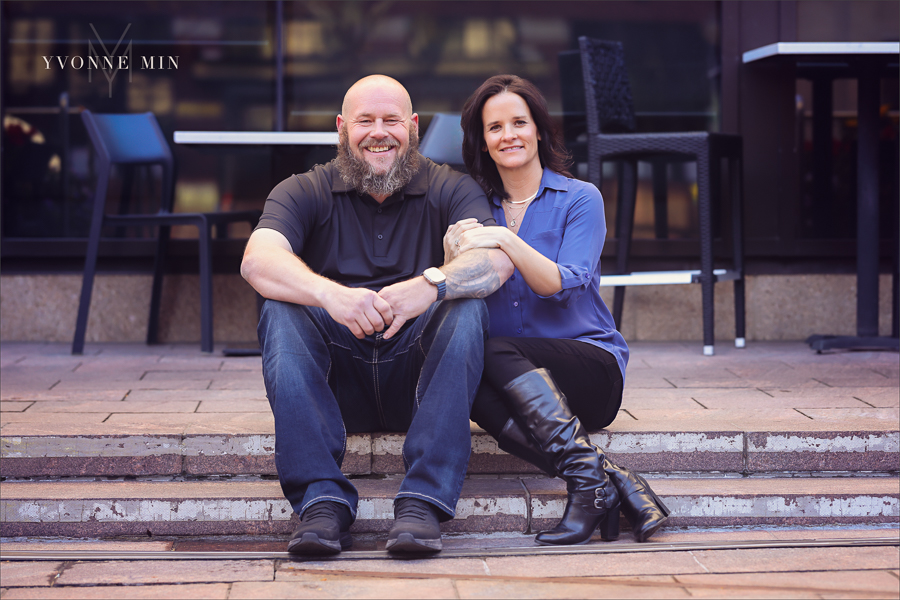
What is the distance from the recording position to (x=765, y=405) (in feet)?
10.6

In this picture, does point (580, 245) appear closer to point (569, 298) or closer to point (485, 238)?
point (569, 298)

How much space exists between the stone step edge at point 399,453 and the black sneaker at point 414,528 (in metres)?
0.44

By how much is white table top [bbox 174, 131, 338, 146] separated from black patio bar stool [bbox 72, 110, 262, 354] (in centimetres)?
39

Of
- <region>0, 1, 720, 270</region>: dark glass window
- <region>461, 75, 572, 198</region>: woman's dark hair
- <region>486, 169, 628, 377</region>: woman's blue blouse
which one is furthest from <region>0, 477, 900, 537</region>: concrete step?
<region>0, 1, 720, 270</region>: dark glass window

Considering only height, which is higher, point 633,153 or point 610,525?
point 633,153

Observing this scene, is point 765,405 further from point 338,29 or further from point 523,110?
point 338,29

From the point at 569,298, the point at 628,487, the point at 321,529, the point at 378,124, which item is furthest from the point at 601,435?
the point at 378,124

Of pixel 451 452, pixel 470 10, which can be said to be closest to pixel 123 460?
pixel 451 452

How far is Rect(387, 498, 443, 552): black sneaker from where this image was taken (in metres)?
2.28

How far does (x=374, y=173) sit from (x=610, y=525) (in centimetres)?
128

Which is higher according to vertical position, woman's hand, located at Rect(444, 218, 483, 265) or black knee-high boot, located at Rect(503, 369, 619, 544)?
woman's hand, located at Rect(444, 218, 483, 265)

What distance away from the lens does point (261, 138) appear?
4012 millimetres

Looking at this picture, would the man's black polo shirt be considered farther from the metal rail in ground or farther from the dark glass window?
the dark glass window

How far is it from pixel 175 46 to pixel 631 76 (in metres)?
2.64
